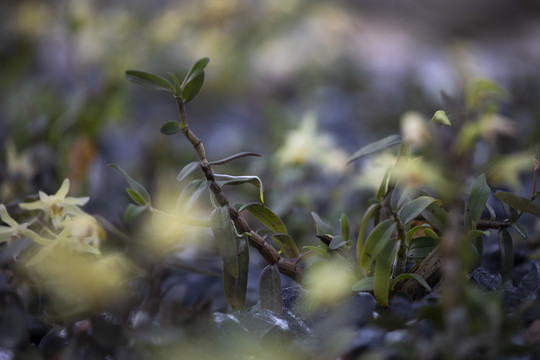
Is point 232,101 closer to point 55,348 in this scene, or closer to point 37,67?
point 37,67

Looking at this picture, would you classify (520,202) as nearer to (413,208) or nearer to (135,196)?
(413,208)

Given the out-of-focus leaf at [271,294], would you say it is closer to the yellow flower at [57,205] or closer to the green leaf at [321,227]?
the green leaf at [321,227]

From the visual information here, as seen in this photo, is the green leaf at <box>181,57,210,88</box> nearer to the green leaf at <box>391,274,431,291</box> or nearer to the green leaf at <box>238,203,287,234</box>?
the green leaf at <box>238,203,287,234</box>

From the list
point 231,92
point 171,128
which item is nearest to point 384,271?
point 171,128

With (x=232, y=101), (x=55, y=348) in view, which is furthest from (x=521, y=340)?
(x=232, y=101)

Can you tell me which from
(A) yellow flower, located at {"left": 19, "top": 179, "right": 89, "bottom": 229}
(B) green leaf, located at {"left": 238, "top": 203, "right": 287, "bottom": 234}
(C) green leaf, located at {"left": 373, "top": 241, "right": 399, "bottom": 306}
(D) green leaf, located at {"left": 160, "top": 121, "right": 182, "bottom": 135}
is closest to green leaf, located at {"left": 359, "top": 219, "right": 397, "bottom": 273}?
(C) green leaf, located at {"left": 373, "top": 241, "right": 399, "bottom": 306}

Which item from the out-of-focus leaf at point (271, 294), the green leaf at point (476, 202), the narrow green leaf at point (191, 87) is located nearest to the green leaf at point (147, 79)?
the narrow green leaf at point (191, 87)
